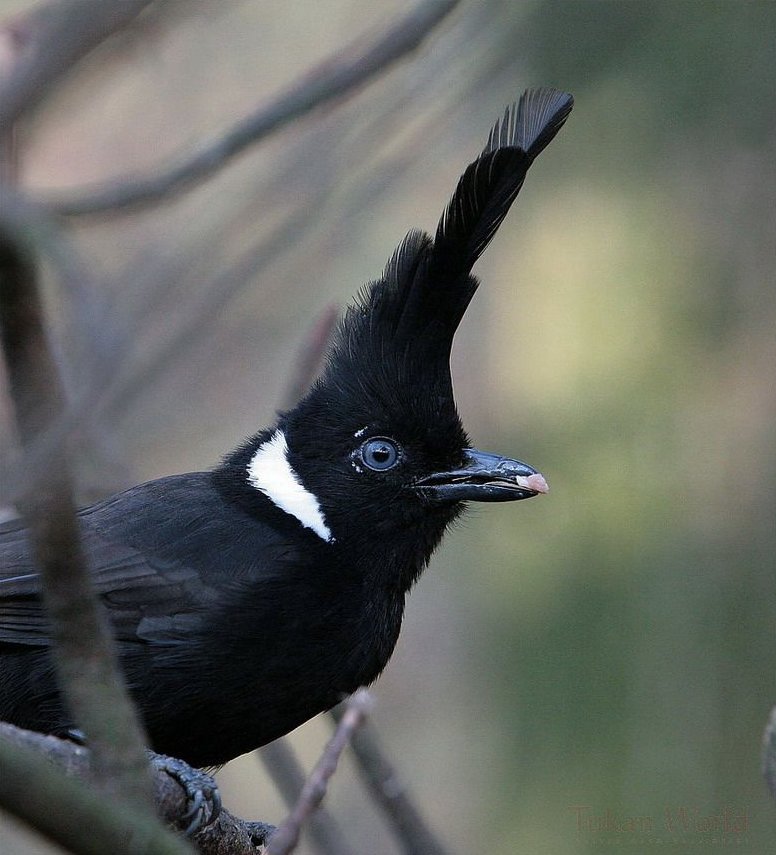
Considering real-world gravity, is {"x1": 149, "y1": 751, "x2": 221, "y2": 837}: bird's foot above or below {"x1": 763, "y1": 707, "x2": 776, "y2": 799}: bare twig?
above

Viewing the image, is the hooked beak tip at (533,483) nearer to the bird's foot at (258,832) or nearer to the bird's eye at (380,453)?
the bird's eye at (380,453)

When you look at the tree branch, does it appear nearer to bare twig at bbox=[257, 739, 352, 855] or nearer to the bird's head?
bare twig at bbox=[257, 739, 352, 855]

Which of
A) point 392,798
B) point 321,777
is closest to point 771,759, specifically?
point 392,798

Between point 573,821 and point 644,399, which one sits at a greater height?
point 644,399

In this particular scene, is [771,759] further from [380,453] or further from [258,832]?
[258,832]

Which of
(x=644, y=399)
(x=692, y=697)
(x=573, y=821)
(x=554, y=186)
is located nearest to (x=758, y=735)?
(x=692, y=697)

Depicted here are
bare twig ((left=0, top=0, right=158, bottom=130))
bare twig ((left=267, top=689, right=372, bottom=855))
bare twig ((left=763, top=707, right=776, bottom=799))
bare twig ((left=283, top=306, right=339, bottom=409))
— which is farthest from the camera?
bare twig ((left=283, top=306, right=339, bottom=409))

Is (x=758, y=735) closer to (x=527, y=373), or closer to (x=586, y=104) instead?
(x=527, y=373)

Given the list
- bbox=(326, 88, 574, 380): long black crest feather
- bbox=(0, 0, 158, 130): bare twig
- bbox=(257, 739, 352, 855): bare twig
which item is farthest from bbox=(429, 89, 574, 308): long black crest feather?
bbox=(257, 739, 352, 855): bare twig

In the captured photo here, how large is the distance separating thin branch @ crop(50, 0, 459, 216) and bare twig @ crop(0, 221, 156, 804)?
121cm

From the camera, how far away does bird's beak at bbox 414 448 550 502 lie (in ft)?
13.4

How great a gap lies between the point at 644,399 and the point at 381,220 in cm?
267

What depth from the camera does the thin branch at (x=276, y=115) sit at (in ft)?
10.3

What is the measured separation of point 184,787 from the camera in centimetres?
342
